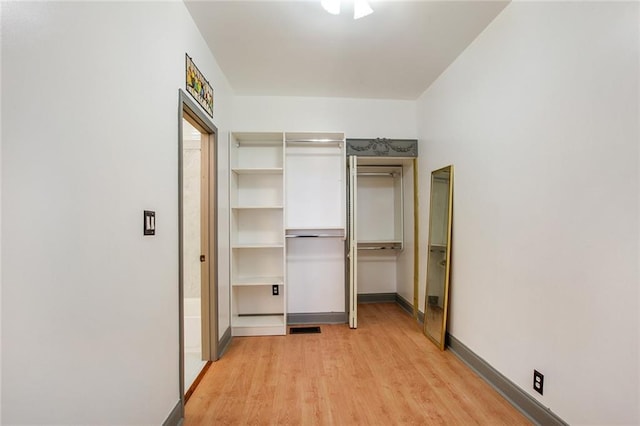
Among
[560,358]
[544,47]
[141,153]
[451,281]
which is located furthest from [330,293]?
[544,47]

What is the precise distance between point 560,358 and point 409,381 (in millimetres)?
1064

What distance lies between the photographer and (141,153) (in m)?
1.45

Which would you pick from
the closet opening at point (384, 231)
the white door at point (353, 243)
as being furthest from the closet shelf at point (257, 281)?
the closet opening at point (384, 231)

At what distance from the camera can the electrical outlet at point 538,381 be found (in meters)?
1.76

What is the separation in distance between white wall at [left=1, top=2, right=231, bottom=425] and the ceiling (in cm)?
68

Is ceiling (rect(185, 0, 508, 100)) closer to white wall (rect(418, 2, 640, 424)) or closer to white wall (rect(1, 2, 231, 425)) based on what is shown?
white wall (rect(418, 2, 640, 424))

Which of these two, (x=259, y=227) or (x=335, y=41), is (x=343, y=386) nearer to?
(x=259, y=227)

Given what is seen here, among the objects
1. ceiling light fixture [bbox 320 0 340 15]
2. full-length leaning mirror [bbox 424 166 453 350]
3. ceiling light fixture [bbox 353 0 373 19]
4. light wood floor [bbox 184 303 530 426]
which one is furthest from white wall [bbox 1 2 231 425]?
full-length leaning mirror [bbox 424 166 453 350]

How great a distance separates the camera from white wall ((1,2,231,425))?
83 cm

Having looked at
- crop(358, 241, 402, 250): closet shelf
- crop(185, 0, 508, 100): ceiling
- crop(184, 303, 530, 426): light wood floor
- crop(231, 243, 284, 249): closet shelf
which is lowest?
crop(184, 303, 530, 426): light wood floor

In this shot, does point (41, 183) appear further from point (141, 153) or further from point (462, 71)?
point (462, 71)

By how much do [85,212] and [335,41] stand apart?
2.21 meters

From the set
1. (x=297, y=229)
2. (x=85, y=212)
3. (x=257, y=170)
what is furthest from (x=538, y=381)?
(x=257, y=170)

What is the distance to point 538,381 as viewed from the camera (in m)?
1.78
